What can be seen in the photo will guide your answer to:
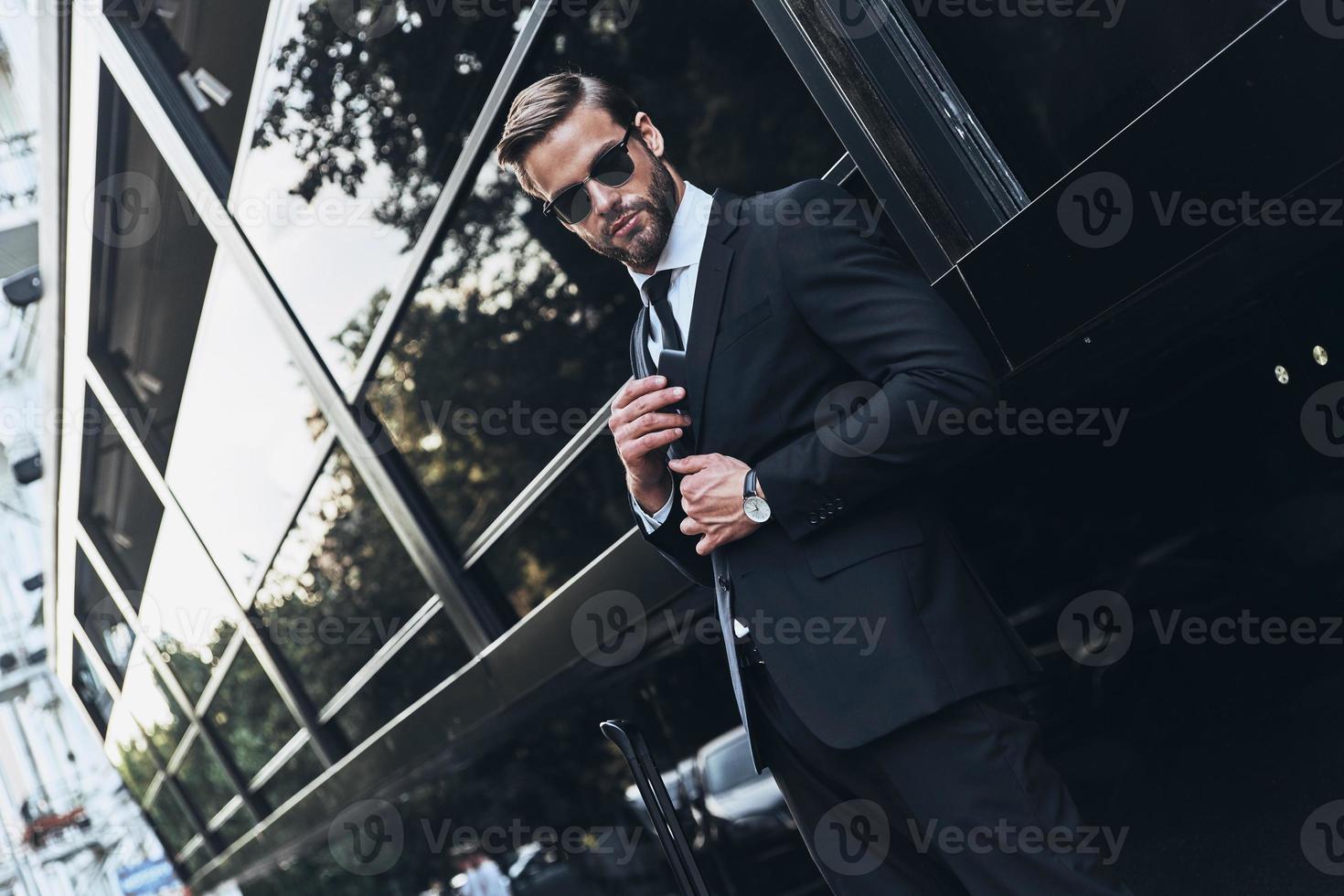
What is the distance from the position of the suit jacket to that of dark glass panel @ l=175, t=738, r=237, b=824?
1149 cm

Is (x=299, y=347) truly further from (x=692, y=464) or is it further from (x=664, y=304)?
(x=692, y=464)

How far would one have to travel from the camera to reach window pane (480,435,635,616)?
436 cm

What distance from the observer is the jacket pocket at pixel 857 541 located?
1.94m

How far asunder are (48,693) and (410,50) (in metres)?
26.9

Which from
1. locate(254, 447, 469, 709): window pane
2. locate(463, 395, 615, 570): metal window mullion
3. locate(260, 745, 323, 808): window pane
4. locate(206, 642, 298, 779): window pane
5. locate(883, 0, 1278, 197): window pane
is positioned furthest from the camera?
locate(206, 642, 298, 779): window pane

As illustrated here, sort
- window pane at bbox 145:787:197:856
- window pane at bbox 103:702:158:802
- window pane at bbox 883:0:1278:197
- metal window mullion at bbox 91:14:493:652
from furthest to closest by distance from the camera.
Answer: window pane at bbox 103:702:158:802 < window pane at bbox 145:787:197:856 < metal window mullion at bbox 91:14:493:652 < window pane at bbox 883:0:1278:197

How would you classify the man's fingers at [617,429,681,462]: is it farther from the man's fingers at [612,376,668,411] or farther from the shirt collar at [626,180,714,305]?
the shirt collar at [626,180,714,305]

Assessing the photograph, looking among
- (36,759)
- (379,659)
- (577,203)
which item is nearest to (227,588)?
(379,659)

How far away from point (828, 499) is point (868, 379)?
0.75 ft

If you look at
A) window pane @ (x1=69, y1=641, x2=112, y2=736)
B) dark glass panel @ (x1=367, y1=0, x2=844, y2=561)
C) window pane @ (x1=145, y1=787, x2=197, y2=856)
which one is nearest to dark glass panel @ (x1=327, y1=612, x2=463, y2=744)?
dark glass panel @ (x1=367, y1=0, x2=844, y2=561)

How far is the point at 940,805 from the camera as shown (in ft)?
6.10

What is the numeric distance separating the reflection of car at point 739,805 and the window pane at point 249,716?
5850 mm

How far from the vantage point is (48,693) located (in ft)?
88.0

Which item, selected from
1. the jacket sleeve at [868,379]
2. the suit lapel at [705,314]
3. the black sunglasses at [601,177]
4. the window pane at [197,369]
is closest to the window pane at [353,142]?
the window pane at [197,369]
